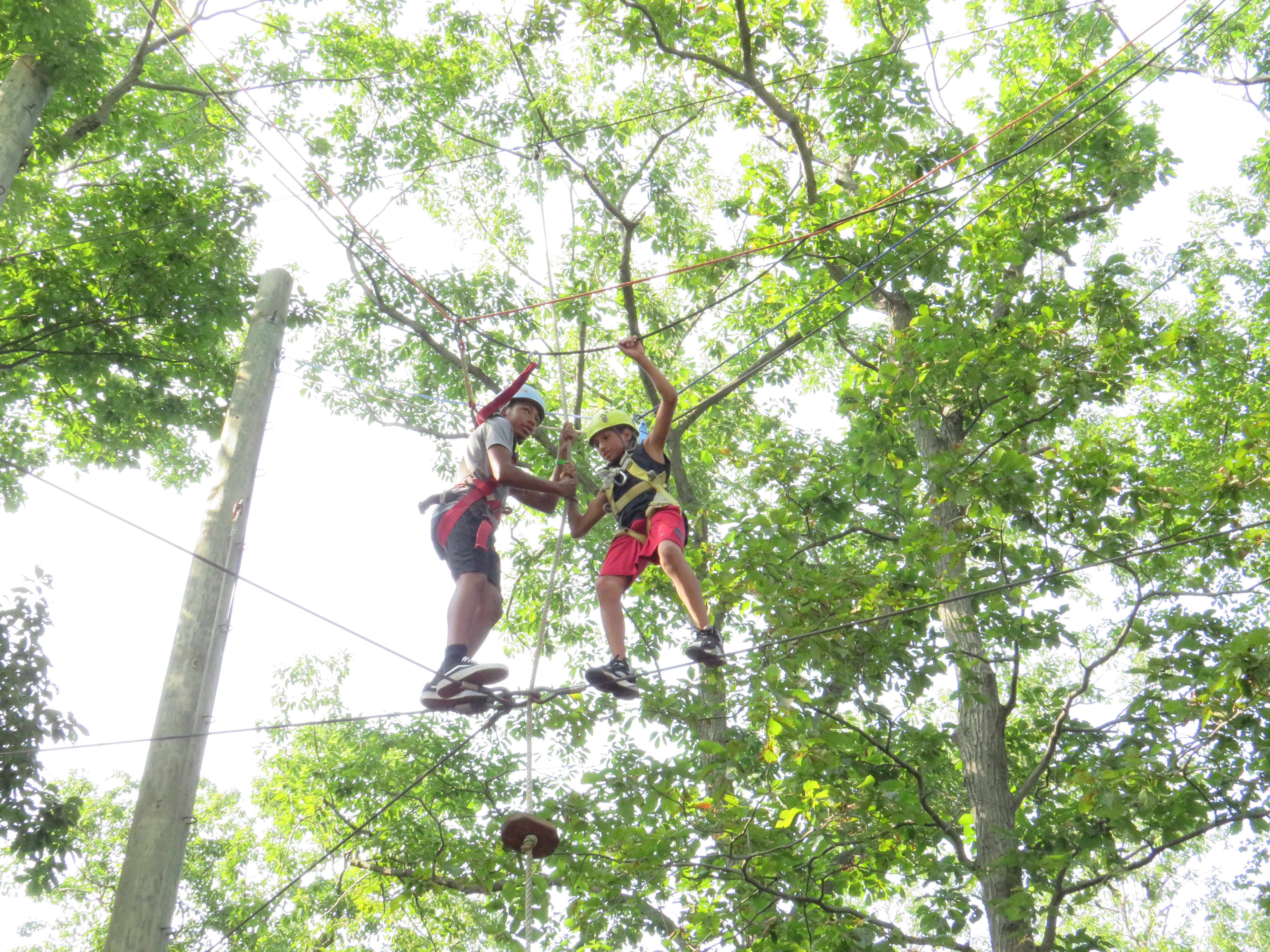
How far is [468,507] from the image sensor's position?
4496mm

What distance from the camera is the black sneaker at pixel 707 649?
14.2 ft

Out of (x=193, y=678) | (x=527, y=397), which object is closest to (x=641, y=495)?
(x=527, y=397)

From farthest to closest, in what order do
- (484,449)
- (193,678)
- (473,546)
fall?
1. (484,449)
2. (473,546)
3. (193,678)

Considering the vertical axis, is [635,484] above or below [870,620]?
above

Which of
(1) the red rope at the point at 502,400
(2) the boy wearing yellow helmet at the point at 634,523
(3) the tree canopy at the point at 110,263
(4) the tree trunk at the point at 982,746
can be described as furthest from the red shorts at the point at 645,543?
(3) the tree canopy at the point at 110,263

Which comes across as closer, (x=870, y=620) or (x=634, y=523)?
(x=870, y=620)

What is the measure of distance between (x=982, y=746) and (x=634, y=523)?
3518mm

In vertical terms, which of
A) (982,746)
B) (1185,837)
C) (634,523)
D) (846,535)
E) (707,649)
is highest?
(846,535)

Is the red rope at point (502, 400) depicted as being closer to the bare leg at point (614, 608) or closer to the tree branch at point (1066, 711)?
the bare leg at point (614, 608)

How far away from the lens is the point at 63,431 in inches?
379

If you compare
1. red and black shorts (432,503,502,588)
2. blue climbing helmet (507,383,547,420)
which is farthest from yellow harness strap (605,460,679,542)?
red and black shorts (432,503,502,588)

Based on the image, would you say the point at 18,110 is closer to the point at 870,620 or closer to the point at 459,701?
the point at 459,701

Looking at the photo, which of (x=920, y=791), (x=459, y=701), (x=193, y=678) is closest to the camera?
(x=193, y=678)

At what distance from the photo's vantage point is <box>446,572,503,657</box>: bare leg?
419 cm
